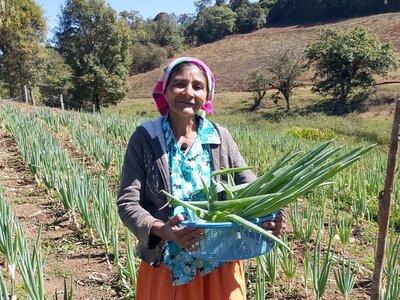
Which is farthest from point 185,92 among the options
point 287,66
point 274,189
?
point 287,66

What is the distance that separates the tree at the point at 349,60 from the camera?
63.7 feet

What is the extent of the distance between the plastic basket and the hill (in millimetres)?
27186

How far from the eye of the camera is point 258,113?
2138 centimetres

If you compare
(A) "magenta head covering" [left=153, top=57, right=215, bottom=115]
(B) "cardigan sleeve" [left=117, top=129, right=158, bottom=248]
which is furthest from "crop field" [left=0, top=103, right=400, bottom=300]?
(A) "magenta head covering" [left=153, top=57, right=215, bottom=115]

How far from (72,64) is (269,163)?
1630 cm

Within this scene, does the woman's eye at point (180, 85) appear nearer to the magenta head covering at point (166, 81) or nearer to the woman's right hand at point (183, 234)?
the magenta head covering at point (166, 81)

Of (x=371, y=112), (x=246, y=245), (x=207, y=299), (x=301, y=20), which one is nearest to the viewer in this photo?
(x=246, y=245)

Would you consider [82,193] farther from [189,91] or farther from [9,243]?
[189,91]

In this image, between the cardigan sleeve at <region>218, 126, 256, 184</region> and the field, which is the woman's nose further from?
the field

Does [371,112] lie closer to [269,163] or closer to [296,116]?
[296,116]

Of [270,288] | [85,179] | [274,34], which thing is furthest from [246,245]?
[274,34]

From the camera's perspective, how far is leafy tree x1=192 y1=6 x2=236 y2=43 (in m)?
48.7

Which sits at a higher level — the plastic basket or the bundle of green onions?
the bundle of green onions

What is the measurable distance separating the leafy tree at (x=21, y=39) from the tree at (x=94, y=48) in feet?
4.81
